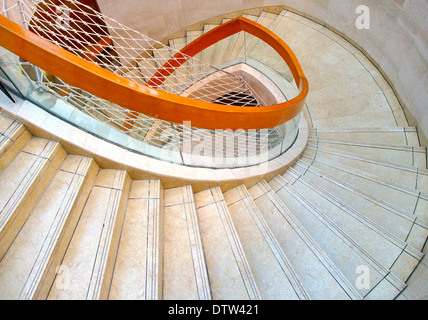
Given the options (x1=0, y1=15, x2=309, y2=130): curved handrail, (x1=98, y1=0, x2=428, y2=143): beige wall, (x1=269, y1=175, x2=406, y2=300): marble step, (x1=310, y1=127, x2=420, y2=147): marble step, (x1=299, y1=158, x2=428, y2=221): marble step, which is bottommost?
(x1=269, y1=175, x2=406, y2=300): marble step

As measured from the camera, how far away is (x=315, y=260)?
1861mm

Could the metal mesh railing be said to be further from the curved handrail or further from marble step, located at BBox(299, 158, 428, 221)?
marble step, located at BBox(299, 158, 428, 221)

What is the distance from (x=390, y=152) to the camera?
112 inches

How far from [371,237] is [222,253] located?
1.21m

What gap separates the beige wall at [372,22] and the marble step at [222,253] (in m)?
2.42

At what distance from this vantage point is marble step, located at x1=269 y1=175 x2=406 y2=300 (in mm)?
1818

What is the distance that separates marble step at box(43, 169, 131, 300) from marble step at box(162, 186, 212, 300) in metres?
0.32

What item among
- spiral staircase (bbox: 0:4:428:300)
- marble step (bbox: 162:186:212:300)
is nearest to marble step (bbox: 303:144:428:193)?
spiral staircase (bbox: 0:4:428:300)

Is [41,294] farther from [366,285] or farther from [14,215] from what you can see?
[366,285]

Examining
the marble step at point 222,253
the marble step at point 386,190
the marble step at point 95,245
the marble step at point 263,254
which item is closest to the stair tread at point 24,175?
the marble step at point 95,245

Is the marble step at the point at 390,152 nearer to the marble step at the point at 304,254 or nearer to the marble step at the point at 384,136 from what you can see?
the marble step at the point at 384,136

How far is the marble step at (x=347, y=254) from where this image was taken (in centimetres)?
182

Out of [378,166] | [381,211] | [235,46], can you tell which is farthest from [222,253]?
[235,46]

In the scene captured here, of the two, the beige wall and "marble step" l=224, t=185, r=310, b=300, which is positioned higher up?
the beige wall
